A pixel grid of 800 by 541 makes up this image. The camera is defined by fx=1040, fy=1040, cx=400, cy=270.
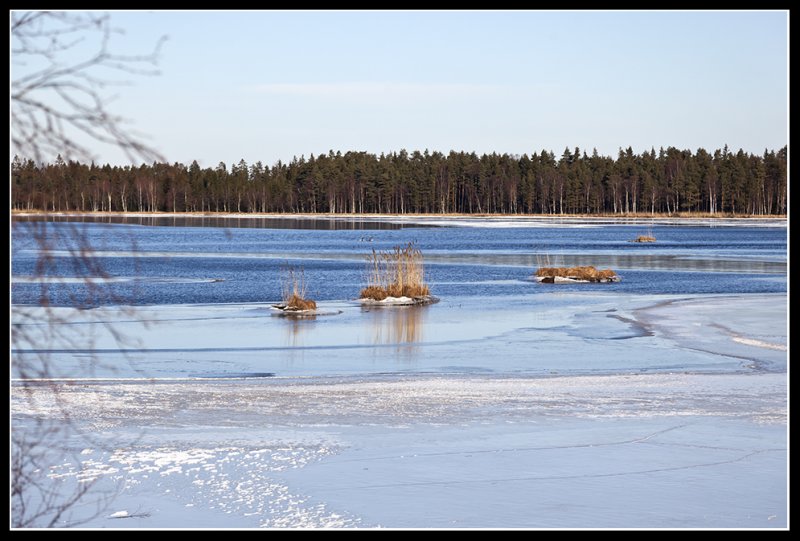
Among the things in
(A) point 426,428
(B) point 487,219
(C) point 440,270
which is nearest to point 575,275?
(C) point 440,270

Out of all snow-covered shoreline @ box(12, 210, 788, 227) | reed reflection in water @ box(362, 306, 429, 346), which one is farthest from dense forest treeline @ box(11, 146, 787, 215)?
reed reflection in water @ box(362, 306, 429, 346)

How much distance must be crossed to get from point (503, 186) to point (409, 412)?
15077 cm

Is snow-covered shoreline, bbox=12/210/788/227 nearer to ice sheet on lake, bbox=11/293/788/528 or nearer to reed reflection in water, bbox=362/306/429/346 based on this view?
reed reflection in water, bbox=362/306/429/346

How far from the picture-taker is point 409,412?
11273 mm

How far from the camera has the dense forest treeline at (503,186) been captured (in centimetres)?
14462

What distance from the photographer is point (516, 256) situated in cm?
5319

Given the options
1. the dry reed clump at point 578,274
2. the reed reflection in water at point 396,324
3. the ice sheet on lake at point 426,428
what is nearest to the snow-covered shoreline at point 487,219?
the dry reed clump at point 578,274

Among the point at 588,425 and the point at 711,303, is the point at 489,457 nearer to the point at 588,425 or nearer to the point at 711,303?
the point at 588,425

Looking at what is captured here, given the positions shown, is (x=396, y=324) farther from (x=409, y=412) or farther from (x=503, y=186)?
(x=503, y=186)

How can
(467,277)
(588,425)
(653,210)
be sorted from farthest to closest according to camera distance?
(653,210) < (467,277) < (588,425)

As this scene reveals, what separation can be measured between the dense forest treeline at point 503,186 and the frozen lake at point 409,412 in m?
126
